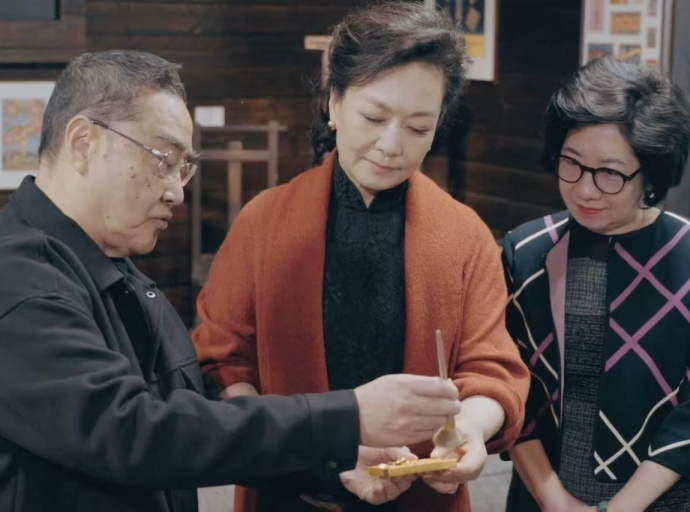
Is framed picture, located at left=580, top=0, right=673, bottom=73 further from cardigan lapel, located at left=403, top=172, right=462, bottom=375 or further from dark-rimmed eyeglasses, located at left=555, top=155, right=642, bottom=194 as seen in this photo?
cardigan lapel, located at left=403, top=172, right=462, bottom=375

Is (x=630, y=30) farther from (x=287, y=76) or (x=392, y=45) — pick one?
(x=392, y=45)

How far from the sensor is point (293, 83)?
635cm

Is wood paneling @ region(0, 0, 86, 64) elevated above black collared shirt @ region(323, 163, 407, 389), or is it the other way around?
wood paneling @ region(0, 0, 86, 64)

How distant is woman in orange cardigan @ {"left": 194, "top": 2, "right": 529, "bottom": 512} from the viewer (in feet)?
5.99

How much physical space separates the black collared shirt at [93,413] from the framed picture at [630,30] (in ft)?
9.59

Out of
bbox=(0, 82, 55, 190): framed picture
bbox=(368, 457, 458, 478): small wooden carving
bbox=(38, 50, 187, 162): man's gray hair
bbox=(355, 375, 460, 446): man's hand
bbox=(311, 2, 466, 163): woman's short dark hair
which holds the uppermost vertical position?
bbox=(311, 2, 466, 163): woman's short dark hair

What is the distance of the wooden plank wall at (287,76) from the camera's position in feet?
19.2

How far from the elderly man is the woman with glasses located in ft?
2.03

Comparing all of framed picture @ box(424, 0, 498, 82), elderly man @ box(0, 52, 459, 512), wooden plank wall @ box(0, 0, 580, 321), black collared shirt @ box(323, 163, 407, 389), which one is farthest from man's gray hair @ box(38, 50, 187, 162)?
framed picture @ box(424, 0, 498, 82)

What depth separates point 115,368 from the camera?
1.39 m

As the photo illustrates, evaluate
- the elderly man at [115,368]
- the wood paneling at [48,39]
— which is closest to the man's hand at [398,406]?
the elderly man at [115,368]

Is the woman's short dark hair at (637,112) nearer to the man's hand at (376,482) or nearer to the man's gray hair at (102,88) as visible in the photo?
the man's hand at (376,482)

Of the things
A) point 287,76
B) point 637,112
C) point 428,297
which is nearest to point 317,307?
point 428,297

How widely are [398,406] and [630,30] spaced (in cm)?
340
